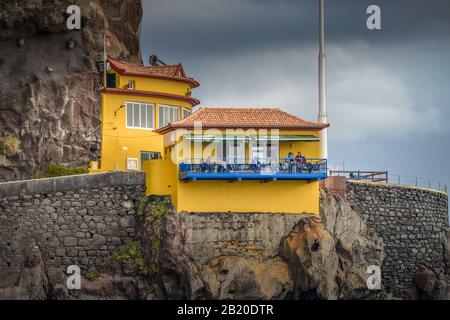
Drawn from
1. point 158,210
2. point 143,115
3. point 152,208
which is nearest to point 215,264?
point 158,210

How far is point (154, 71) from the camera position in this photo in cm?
9675

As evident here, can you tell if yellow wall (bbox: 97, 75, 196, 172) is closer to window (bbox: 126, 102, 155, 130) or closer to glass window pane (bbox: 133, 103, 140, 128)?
window (bbox: 126, 102, 155, 130)

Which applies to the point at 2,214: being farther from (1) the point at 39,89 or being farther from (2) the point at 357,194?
(2) the point at 357,194

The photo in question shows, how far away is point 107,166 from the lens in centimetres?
9294

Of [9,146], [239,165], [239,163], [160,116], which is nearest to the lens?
[239,165]

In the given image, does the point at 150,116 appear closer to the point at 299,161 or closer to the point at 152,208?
the point at 152,208

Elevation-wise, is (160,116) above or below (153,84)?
below

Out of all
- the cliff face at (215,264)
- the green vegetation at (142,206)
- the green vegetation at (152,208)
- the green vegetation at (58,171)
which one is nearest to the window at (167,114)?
the green vegetation at (58,171)

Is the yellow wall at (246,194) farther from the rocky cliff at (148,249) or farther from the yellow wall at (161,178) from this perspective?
the rocky cliff at (148,249)

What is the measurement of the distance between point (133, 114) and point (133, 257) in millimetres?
12669

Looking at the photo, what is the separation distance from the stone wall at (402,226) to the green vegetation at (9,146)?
20.4 metres

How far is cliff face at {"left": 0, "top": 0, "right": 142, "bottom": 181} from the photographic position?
9325 centimetres

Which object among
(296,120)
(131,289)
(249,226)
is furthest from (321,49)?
(131,289)

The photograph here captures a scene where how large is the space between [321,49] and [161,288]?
61.5 feet
